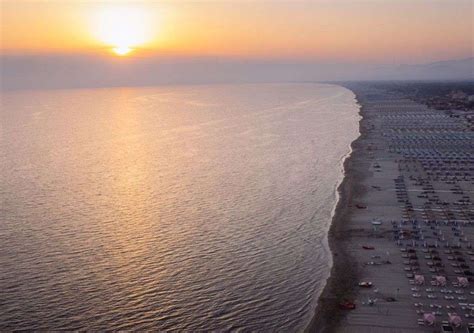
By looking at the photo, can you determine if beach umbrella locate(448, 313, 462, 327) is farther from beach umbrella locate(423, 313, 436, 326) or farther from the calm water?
the calm water

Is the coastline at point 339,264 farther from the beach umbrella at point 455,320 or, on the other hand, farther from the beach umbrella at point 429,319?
the beach umbrella at point 455,320

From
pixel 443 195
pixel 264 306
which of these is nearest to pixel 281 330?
pixel 264 306

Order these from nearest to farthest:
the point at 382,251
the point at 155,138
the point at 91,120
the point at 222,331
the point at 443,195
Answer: the point at 222,331 → the point at 382,251 → the point at 443,195 → the point at 155,138 → the point at 91,120

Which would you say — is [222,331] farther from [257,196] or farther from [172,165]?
[172,165]

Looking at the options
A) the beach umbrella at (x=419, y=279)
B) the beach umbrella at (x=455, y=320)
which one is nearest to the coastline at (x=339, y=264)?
the beach umbrella at (x=419, y=279)

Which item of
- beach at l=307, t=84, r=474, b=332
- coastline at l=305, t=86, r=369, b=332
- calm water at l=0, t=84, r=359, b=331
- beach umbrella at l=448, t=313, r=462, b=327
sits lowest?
calm water at l=0, t=84, r=359, b=331

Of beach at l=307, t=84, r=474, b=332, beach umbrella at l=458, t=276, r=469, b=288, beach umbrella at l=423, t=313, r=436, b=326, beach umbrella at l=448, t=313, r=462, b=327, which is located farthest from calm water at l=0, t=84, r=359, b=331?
beach umbrella at l=458, t=276, r=469, b=288
